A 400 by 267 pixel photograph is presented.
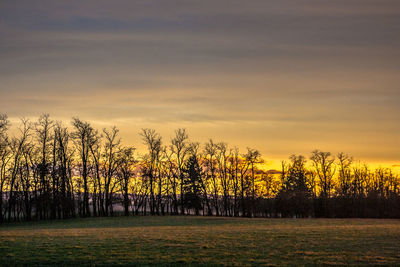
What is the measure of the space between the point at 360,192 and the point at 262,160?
107ft

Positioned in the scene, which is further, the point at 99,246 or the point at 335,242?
the point at 335,242

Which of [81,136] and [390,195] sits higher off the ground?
[81,136]

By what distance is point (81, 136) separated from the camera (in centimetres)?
7269

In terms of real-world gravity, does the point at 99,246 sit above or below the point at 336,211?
above

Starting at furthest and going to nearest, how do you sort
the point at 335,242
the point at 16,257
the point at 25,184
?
the point at 25,184
the point at 335,242
the point at 16,257

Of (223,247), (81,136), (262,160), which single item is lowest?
(223,247)

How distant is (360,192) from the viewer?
101750 mm

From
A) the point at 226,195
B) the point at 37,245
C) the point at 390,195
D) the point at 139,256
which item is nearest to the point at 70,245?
the point at 37,245

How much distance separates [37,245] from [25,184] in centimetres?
5326

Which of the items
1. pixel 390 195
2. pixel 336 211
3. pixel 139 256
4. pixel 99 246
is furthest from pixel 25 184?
pixel 390 195

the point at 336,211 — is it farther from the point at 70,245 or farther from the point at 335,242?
the point at 70,245

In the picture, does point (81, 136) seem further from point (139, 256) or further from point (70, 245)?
point (139, 256)

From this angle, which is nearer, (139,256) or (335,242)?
(139,256)

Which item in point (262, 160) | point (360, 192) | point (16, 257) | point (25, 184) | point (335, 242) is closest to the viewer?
point (16, 257)
